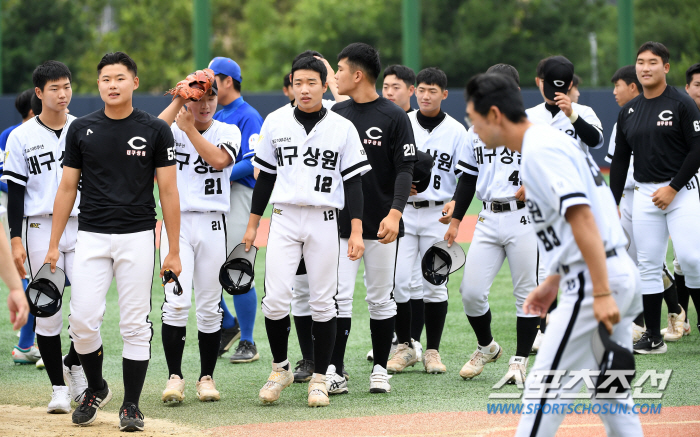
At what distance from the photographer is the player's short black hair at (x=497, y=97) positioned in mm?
3461

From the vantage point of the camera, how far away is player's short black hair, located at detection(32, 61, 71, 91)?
539cm

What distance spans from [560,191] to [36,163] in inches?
146

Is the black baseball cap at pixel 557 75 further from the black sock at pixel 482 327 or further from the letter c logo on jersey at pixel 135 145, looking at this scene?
the letter c logo on jersey at pixel 135 145

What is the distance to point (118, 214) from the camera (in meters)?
4.75

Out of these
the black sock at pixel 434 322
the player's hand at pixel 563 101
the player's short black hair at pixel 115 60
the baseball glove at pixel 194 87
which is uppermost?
the player's short black hair at pixel 115 60

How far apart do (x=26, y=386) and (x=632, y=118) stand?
5.11 metres

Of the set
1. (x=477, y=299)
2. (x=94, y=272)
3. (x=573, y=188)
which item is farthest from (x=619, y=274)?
(x=94, y=272)

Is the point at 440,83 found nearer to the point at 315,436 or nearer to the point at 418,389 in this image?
the point at 418,389

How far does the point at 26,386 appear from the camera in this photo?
19.6 ft

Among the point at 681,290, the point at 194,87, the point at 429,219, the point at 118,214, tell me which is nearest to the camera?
the point at 118,214

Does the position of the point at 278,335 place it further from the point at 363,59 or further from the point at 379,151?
the point at 363,59

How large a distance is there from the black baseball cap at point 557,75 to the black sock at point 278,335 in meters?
2.33

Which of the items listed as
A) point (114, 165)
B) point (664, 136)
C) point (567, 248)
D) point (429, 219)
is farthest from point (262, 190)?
point (664, 136)

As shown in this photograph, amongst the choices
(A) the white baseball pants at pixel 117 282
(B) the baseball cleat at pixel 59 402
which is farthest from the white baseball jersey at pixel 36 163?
(B) the baseball cleat at pixel 59 402
